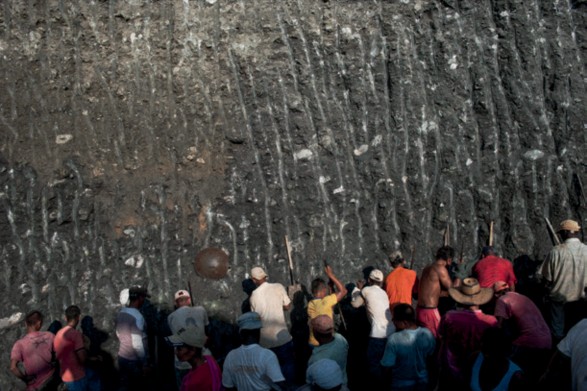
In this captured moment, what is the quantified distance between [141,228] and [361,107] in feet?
10.8

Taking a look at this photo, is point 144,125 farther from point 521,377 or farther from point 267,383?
point 521,377

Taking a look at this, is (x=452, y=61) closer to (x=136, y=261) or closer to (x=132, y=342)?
(x=136, y=261)

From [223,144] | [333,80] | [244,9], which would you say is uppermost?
[244,9]

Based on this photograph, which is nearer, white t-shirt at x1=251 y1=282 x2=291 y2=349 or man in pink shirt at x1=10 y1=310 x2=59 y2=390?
man in pink shirt at x1=10 y1=310 x2=59 y2=390

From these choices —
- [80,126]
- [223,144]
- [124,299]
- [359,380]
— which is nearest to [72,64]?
[80,126]

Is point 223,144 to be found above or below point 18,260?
above

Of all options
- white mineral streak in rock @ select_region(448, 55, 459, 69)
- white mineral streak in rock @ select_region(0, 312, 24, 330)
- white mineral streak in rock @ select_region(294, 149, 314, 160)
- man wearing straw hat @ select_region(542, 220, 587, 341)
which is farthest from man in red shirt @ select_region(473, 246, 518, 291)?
white mineral streak in rock @ select_region(0, 312, 24, 330)

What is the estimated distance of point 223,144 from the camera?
8.97 meters

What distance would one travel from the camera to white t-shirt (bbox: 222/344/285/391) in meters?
4.88

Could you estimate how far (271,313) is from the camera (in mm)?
7223

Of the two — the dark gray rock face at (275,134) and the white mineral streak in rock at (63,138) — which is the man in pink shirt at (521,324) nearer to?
the dark gray rock face at (275,134)

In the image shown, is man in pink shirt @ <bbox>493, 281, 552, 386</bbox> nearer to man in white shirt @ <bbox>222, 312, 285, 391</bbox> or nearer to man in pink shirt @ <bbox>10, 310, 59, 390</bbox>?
man in white shirt @ <bbox>222, 312, 285, 391</bbox>

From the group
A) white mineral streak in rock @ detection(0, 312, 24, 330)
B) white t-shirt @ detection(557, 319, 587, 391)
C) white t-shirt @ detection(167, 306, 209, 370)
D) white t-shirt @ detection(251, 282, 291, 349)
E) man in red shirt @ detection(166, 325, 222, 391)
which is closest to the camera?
white t-shirt @ detection(557, 319, 587, 391)

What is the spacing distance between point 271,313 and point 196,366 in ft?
7.96
